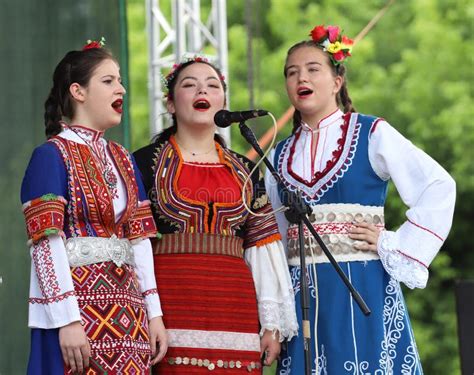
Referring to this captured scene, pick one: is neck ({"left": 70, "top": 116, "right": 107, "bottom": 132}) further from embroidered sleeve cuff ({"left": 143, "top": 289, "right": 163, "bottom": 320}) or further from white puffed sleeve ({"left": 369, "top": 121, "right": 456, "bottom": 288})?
white puffed sleeve ({"left": 369, "top": 121, "right": 456, "bottom": 288})

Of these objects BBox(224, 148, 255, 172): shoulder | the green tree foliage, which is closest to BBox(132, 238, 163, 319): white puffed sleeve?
BBox(224, 148, 255, 172): shoulder

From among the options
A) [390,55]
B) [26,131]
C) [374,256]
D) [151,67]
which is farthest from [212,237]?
[390,55]

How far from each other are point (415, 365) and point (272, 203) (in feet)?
2.63

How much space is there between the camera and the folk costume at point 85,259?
11.1ft

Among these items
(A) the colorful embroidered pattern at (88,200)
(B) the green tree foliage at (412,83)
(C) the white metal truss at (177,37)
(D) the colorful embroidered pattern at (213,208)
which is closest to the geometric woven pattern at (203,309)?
(D) the colorful embroidered pattern at (213,208)

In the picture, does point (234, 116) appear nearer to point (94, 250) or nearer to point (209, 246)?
point (209, 246)

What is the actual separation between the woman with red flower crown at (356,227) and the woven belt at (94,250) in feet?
2.61

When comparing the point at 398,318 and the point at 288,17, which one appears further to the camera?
the point at 288,17

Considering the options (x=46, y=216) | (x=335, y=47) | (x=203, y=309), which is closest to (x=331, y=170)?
(x=335, y=47)

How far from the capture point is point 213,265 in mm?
3857

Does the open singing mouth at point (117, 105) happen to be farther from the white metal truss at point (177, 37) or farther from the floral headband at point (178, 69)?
the white metal truss at point (177, 37)

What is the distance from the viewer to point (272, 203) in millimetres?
4359

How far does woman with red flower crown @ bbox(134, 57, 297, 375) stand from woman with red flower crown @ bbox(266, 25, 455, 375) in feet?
0.47

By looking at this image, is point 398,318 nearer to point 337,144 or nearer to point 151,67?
point 337,144
